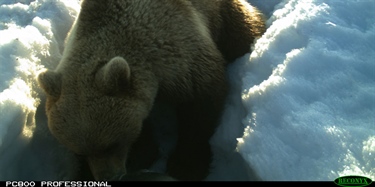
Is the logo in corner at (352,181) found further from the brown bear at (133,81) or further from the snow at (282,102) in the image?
the brown bear at (133,81)

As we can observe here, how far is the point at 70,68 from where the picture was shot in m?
3.69

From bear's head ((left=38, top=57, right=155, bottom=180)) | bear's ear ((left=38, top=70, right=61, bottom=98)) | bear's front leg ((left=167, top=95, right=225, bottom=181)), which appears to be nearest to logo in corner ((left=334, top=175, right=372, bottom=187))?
bear's front leg ((left=167, top=95, right=225, bottom=181))

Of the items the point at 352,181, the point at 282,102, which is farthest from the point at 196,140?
the point at 352,181

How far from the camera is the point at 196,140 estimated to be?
13.4 ft

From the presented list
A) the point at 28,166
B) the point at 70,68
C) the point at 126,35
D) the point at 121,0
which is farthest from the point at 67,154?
the point at 121,0

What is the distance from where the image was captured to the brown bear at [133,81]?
340cm

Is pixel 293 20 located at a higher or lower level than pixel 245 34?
higher

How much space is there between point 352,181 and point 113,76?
1.83 m

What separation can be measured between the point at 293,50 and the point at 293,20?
385 mm

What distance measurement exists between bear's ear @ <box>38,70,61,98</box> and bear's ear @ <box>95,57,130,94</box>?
37 centimetres

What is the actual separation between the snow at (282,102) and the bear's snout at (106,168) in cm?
47

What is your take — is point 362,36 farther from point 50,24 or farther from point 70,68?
point 50,24

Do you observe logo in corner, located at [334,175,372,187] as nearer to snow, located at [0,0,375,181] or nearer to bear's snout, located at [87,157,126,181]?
snow, located at [0,0,375,181]

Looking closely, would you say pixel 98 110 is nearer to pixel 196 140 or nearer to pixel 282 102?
pixel 196 140
